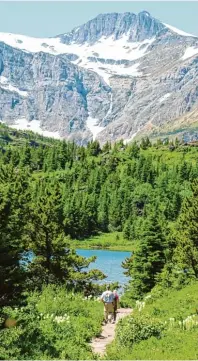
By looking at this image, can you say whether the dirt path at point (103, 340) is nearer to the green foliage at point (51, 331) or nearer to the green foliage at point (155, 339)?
the green foliage at point (51, 331)

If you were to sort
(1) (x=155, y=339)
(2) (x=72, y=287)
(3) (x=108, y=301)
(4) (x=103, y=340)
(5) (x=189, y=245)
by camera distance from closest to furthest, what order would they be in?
1. (1) (x=155, y=339)
2. (4) (x=103, y=340)
3. (3) (x=108, y=301)
4. (2) (x=72, y=287)
5. (5) (x=189, y=245)

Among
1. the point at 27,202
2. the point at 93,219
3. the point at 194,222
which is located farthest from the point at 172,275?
the point at 93,219

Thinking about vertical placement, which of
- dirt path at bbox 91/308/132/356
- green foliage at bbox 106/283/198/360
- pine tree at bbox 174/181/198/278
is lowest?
dirt path at bbox 91/308/132/356

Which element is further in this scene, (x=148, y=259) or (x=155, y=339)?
(x=148, y=259)

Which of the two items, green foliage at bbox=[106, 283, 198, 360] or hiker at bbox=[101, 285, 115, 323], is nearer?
green foliage at bbox=[106, 283, 198, 360]

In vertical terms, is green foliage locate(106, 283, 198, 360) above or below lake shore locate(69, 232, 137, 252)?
below

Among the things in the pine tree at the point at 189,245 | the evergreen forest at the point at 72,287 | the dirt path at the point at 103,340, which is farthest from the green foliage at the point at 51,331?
the pine tree at the point at 189,245

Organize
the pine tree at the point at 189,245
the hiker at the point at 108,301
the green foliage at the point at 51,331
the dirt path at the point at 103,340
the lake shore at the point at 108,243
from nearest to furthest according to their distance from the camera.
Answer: the green foliage at the point at 51,331 < the dirt path at the point at 103,340 < the hiker at the point at 108,301 < the pine tree at the point at 189,245 < the lake shore at the point at 108,243

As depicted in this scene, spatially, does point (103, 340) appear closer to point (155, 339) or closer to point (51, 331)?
point (51, 331)

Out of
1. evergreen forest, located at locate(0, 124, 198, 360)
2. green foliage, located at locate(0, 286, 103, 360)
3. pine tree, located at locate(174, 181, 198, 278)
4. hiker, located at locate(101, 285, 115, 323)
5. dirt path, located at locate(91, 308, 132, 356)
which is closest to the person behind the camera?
green foliage, located at locate(0, 286, 103, 360)

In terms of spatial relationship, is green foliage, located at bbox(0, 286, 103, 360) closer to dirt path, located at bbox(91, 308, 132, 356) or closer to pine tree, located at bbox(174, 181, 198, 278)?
dirt path, located at bbox(91, 308, 132, 356)

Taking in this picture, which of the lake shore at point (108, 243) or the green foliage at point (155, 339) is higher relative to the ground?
the lake shore at point (108, 243)

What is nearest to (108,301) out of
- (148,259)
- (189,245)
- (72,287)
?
(72,287)

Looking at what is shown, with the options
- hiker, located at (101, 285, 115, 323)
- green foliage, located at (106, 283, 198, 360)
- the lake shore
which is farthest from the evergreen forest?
the lake shore
